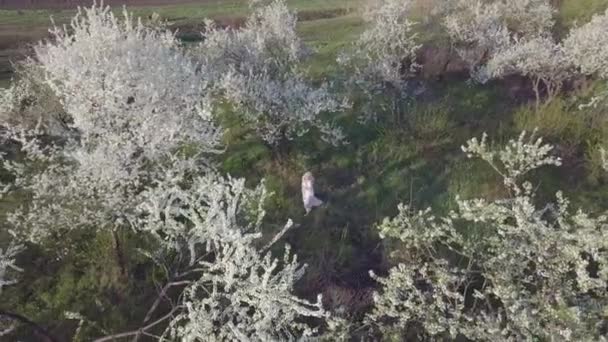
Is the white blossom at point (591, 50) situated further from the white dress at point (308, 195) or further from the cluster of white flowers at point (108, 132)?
the cluster of white flowers at point (108, 132)

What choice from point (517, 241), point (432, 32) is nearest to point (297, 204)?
point (517, 241)

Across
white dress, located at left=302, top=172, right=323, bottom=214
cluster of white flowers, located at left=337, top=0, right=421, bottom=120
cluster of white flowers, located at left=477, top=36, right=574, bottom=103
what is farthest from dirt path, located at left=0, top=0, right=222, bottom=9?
white dress, located at left=302, top=172, right=323, bottom=214

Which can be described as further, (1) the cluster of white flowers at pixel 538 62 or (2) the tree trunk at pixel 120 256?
(1) the cluster of white flowers at pixel 538 62

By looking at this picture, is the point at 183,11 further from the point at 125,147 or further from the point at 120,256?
the point at 125,147

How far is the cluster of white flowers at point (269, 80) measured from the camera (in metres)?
17.6

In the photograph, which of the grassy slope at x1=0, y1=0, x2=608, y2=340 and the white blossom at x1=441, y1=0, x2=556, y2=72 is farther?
the white blossom at x1=441, y1=0, x2=556, y2=72

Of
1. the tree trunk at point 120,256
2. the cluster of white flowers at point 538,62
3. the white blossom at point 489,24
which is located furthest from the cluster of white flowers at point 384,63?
the tree trunk at point 120,256

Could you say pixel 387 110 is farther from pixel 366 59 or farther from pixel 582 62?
pixel 582 62

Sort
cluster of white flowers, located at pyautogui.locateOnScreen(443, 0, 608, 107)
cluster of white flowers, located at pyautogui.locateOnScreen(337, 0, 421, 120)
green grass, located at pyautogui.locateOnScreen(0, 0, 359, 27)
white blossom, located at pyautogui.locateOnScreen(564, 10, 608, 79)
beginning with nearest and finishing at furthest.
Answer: white blossom, located at pyautogui.locateOnScreen(564, 10, 608, 79)
cluster of white flowers, located at pyautogui.locateOnScreen(443, 0, 608, 107)
cluster of white flowers, located at pyautogui.locateOnScreen(337, 0, 421, 120)
green grass, located at pyautogui.locateOnScreen(0, 0, 359, 27)

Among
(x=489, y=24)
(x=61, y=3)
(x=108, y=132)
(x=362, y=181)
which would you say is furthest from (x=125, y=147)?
(x=61, y=3)

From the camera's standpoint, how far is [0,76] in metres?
24.2

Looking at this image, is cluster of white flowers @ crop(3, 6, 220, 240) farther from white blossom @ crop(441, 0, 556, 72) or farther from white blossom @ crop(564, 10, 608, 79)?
white blossom @ crop(441, 0, 556, 72)

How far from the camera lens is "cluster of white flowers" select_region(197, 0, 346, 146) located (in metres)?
17.6

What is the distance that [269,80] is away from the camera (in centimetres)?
1839
